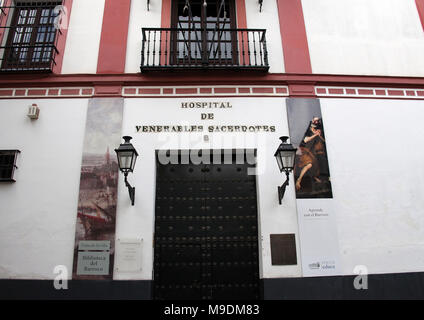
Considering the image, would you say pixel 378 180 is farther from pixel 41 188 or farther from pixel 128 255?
pixel 41 188

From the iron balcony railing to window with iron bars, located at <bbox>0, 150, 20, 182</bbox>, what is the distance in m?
2.54

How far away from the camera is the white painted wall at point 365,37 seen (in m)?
5.73

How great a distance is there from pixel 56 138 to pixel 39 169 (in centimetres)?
56

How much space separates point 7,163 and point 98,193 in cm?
160

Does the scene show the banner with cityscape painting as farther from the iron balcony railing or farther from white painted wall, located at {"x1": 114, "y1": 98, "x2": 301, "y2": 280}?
the iron balcony railing

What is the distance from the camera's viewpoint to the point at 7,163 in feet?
16.5

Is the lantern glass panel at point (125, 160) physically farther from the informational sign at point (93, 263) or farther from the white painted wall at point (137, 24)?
the white painted wall at point (137, 24)

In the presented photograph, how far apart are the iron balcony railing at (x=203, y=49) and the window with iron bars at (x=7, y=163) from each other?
2.54 m

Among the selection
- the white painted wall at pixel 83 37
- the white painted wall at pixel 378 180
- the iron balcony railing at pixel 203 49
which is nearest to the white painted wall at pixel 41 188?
the white painted wall at pixel 83 37

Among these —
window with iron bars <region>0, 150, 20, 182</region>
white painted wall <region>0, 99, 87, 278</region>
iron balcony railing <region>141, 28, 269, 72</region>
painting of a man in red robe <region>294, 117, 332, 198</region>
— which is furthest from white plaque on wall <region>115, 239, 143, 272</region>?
iron balcony railing <region>141, 28, 269, 72</region>

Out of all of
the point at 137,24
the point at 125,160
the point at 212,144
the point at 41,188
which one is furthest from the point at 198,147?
the point at 137,24

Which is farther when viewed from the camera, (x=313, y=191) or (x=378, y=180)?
(x=378, y=180)

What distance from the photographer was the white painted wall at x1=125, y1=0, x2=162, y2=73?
5.61 meters
